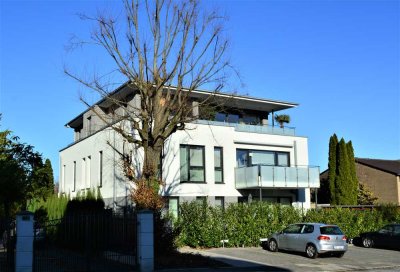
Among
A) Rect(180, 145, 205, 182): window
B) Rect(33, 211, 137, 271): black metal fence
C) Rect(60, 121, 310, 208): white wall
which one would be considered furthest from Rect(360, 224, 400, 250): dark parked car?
Rect(33, 211, 137, 271): black metal fence

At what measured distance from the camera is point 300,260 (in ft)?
67.7

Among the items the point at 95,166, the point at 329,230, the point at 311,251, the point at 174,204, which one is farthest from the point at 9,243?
the point at 95,166

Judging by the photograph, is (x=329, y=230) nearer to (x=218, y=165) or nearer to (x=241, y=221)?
(x=241, y=221)

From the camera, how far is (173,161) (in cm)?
2795

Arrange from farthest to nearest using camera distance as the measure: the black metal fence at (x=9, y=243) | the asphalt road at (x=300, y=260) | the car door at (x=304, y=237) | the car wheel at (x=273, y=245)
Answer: the car wheel at (x=273, y=245)
the car door at (x=304, y=237)
the asphalt road at (x=300, y=260)
the black metal fence at (x=9, y=243)

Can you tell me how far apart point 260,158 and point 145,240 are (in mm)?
17432

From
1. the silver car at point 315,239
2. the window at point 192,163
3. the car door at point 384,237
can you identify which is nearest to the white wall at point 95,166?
the window at point 192,163

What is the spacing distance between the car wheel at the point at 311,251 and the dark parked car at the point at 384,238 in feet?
22.8

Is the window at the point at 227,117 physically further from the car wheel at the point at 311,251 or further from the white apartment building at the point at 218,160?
the car wheel at the point at 311,251

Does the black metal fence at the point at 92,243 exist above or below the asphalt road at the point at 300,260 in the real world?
above

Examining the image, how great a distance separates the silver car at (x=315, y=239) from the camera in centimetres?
2114

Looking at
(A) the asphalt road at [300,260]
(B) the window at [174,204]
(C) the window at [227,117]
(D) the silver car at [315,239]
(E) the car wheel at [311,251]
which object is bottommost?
(A) the asphalt road at [300,260]

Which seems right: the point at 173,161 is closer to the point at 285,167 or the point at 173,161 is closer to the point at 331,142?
the point at 285,167

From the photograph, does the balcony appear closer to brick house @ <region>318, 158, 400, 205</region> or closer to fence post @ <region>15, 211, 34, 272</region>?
brick house @ <region>318, 158, 400, 205</region>
